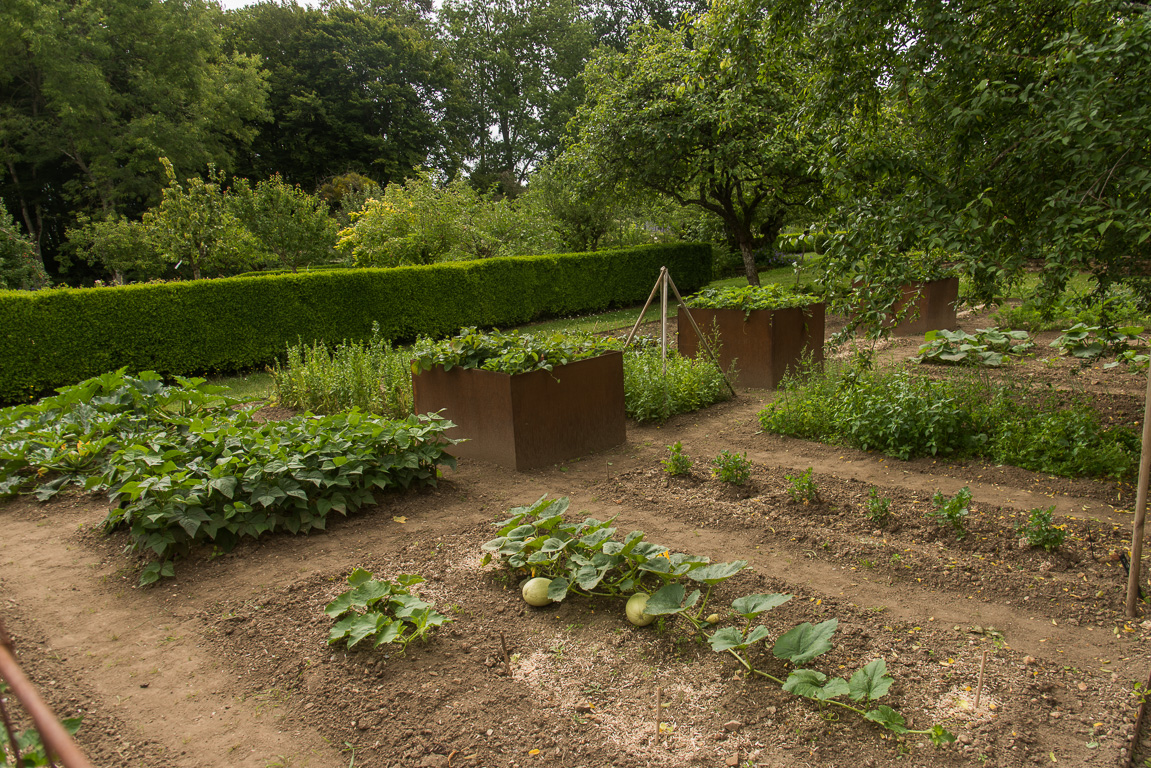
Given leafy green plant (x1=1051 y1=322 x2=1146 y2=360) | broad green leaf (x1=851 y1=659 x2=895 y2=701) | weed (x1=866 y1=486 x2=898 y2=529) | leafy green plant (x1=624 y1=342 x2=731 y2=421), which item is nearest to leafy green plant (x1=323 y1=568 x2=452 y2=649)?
broad green leaf (x1=851 y1=659 x2=895 y2=701)

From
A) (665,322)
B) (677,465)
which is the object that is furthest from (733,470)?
(665,322)

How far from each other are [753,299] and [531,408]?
148 inches

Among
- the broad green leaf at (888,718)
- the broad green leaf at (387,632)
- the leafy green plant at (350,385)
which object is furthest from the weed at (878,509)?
the leafy green plant at (350,385)

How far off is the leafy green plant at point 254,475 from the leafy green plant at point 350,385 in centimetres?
193

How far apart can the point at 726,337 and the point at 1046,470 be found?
154 inches

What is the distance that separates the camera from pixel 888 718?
219 cm

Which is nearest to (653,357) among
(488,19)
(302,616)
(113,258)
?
(302,616)

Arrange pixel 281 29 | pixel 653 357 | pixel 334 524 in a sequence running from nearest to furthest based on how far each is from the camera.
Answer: pixel 334 524 < pixel 653 357 < pixel 281 29

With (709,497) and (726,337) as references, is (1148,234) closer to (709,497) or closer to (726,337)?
(709,497)

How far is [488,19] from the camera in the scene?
38688 millimetres

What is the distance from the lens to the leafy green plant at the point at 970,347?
286 inches

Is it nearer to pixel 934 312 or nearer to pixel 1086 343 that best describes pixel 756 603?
pixel 1086 343

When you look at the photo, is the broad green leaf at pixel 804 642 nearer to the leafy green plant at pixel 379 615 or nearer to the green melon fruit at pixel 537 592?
the green melon fruit at pixel 537 592

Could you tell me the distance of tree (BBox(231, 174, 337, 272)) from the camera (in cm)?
1875
